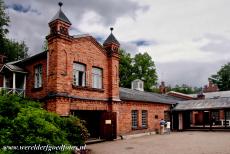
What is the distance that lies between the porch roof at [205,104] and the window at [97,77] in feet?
41.8

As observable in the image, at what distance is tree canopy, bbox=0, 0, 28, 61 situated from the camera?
35.4 metres

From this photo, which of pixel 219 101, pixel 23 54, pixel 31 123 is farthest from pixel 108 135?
pixel 23 54

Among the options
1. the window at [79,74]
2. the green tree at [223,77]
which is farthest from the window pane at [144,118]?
the green tree at [223,77]

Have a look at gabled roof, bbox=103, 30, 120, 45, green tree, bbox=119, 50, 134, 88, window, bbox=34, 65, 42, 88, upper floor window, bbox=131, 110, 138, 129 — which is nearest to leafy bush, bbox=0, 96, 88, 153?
window, bbox=34, 65, 42, 88

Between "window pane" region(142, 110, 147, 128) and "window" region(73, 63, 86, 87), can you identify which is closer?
"window" region(73, 63, 86, 87)

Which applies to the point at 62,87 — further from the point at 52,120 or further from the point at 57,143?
the point at 57,143

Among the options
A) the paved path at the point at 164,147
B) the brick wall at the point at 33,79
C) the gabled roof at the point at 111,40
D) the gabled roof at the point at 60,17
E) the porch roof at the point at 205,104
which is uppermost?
the gabled roof at the point at 60,17

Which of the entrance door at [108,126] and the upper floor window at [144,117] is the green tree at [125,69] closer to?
the upper floor window at [144,117]

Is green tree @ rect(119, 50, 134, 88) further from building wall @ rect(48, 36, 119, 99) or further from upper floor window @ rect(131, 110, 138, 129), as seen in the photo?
building wall @ rect(48, 36, 119, 99)

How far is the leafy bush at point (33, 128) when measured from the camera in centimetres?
1108

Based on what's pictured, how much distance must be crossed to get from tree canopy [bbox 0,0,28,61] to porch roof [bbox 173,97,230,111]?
77.5ft

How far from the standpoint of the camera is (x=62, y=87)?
16781mm

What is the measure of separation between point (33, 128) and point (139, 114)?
13.9 metres

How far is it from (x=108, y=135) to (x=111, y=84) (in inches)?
148
